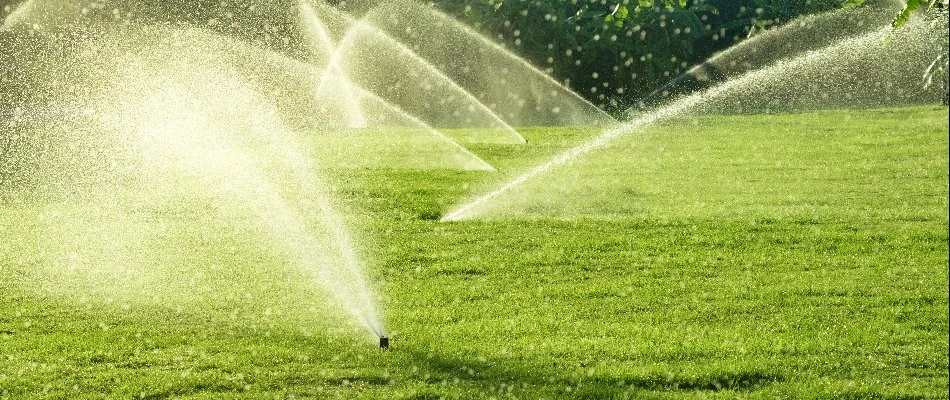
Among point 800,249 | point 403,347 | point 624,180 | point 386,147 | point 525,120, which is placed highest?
point 403,347

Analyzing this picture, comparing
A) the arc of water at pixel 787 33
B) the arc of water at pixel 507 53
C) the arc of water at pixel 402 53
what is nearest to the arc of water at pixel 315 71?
the arc of water at pixel 402 53

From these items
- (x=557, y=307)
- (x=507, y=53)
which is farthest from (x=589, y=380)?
(x=507, y=53)

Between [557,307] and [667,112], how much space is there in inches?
591

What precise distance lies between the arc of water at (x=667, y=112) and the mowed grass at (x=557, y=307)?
1.13ft

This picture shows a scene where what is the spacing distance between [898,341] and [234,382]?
3412 millimetres

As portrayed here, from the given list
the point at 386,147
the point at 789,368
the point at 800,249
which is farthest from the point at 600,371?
the point at 386,147

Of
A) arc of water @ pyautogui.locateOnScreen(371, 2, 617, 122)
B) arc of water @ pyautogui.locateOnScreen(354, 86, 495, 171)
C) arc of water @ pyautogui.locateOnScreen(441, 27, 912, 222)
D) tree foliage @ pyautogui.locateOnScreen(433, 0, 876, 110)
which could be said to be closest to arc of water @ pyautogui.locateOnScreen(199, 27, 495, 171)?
arc of water @ pyautogui.locateOnScreen(354, 86, 495, 171)

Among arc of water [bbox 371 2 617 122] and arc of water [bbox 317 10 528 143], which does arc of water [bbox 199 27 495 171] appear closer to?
arc of water [bbox 317 10 528 143]

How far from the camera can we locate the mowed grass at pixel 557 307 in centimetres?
550

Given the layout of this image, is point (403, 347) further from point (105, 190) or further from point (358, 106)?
point (358, 106)

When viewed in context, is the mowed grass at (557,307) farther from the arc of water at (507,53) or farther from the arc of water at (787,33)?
the arc of water at (507,53)

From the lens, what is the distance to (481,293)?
288 inches

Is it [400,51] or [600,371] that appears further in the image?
[400,51]

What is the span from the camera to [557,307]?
6.91 meters
